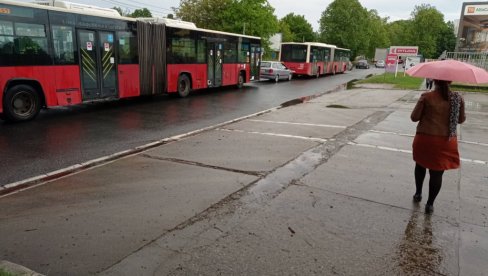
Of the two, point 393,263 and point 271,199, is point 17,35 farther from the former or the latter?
point 393,263

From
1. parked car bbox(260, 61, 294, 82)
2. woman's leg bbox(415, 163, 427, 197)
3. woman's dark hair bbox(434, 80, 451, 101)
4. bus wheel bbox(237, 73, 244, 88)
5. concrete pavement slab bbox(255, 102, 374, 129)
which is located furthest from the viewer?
parked car bbox(260, 61, 294, 82)

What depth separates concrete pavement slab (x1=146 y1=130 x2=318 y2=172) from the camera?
7293 mm

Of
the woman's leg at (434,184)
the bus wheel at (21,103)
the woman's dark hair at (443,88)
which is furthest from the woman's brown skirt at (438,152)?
the bus wheel at (21,103)

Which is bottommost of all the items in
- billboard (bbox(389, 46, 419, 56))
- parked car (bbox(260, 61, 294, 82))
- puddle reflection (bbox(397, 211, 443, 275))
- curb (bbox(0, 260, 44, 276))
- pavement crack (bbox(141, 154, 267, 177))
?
puddle reflection (bbox(397, 211, 443, 275))

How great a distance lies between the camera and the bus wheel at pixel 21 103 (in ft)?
34.0

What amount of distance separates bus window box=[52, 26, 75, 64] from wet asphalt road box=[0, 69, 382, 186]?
5.44ft

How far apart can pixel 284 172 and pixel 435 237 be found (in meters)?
2.73

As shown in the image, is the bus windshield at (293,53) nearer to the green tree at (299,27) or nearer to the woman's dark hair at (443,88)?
the woman's dark hair at (443,88)

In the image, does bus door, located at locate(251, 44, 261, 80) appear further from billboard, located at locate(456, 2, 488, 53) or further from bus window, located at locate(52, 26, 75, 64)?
billboard, located at locate(456, 2, 488, 53)

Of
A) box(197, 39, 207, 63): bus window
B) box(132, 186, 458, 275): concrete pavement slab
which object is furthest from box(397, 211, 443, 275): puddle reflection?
box(197, 39, 207, 63): bus window

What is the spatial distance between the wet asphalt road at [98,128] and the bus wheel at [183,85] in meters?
0.38

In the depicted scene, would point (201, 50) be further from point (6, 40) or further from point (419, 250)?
point (419, 250)

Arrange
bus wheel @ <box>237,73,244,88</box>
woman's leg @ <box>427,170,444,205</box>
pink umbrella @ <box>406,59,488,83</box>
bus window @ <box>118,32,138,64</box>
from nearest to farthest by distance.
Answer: pink umbrella @ <box>406,59,488,83</box> → woman's leg @ <box>427,170,444,205</box> → bus window @ <box>118,32,138,64</box> → bus wheel @ <box>237,73,244,88</box>

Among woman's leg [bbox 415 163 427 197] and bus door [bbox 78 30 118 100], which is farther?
bus door [bbox 78 30 118 100]
